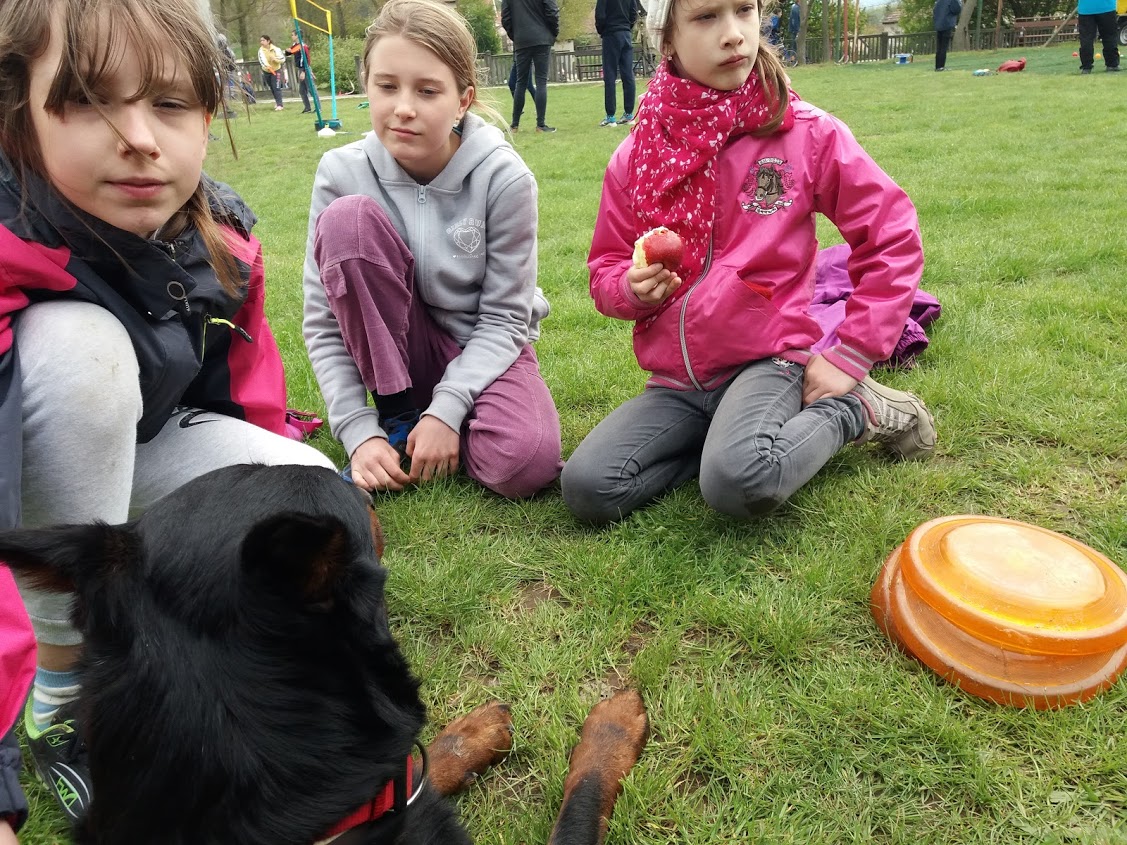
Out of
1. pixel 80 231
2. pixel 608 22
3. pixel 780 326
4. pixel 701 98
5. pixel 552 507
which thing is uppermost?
pixel 608 22

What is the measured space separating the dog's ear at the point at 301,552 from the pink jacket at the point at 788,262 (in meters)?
1.78

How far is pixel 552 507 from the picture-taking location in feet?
9.49

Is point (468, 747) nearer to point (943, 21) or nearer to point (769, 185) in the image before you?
point (769, 185)

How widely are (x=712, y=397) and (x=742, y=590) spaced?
0.79 metres

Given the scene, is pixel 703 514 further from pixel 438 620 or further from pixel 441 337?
pixel 441 337

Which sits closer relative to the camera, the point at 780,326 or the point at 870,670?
the point at 870,670

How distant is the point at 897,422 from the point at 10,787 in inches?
106

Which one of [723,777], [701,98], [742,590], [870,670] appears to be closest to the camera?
[723,777]

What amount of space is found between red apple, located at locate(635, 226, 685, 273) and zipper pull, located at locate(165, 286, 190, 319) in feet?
4.54

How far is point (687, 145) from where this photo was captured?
265 centimetres

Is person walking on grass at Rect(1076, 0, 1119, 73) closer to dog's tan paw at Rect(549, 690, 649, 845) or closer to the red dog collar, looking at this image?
dog's tan paw at Rect(549, 690, 649, 845)

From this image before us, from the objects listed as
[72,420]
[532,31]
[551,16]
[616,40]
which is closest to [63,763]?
[72,420]

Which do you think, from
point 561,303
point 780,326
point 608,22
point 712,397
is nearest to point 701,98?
point 780,326

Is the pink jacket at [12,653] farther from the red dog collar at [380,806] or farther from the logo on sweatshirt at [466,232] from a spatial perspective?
the logo on sweatshirt at [466,232]
